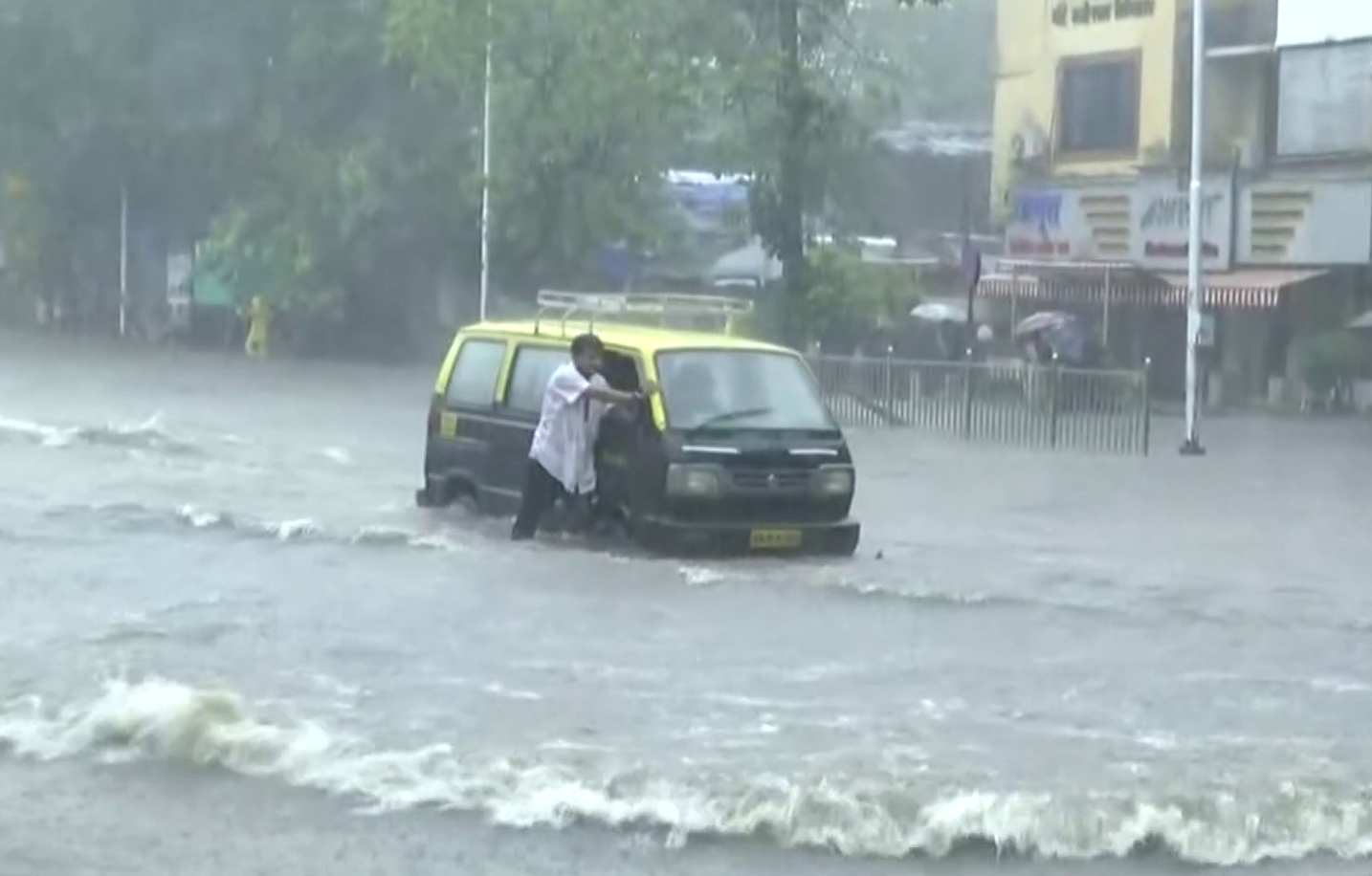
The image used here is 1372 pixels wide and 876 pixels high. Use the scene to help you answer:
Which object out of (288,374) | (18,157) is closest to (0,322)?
(18,157)

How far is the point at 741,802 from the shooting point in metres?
10.3

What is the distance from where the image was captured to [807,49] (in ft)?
137

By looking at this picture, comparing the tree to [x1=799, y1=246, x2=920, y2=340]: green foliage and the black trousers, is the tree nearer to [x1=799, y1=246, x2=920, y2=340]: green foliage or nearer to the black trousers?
[x1=799, y1=246, x2=920, y2=340]: green foliage

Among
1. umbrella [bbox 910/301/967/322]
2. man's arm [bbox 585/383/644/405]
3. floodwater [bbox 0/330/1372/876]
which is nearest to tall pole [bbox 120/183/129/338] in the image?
umbrella [bbox 910/301/967/322]

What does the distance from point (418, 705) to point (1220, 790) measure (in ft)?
12.5

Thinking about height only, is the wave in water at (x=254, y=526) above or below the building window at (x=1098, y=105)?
below

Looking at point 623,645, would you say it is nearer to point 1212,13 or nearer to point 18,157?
point 1212,13

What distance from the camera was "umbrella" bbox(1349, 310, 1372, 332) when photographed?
133 ft

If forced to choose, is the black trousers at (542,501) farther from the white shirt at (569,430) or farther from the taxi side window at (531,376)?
the taxi side window at (531,376)

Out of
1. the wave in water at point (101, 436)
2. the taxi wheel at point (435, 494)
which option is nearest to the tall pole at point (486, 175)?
the wave in water at point (101, 436)

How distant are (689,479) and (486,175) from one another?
86.2 ft

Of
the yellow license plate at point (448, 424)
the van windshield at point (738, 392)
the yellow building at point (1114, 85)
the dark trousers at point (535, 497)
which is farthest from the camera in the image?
the yellow building at point (1114, 85)

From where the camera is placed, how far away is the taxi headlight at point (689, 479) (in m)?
18.2

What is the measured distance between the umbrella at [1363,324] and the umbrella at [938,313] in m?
7.36
